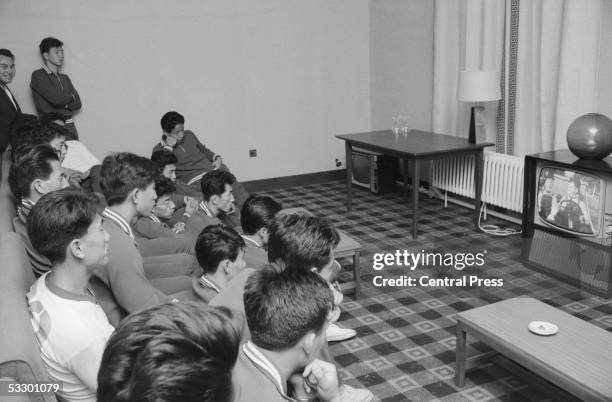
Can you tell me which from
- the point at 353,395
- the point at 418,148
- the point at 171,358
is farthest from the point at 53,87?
the point at 171,358

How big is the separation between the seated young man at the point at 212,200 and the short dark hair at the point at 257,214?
0.70 m

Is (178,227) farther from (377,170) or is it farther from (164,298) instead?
(377,170)

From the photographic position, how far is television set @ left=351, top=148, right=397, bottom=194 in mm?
6062

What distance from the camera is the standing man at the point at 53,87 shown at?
521 cm

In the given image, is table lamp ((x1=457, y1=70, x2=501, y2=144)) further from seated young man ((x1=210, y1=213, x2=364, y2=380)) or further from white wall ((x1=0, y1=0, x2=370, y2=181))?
seated young man ((x1=210, y1=213, x2=364, y2=380))

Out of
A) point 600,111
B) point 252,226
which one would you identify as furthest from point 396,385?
point 600,111

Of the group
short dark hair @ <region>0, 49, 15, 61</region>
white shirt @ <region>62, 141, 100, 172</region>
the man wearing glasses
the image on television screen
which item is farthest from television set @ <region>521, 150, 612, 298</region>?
short dark hair @ <region>0, 49, 15, 61</region>

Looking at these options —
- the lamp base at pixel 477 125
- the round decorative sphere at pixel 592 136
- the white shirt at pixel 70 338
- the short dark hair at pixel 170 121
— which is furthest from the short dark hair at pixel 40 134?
the round decorative sphere at pixel 592 136

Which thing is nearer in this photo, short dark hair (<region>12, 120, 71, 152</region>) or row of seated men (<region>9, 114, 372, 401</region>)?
row of seated men (<region>9, 114, 372, 401</region>)

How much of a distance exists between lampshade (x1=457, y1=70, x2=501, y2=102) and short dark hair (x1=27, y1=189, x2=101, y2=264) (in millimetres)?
3597

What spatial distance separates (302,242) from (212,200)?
5.72ft

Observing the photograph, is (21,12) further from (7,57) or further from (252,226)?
(252,226)

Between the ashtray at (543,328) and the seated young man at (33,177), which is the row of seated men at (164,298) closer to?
the seated young man at (33,177)

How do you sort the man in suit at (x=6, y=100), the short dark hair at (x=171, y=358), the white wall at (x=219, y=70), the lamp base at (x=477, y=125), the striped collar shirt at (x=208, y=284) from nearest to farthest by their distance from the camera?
the short dark hair at (x=171, y=358)
the striped collar shirt at (x=208, y=284)
the man in suit at (x=6, y=100)
the lamp base at (x=477, y=125)
the white wall at (x=219, y=70)
